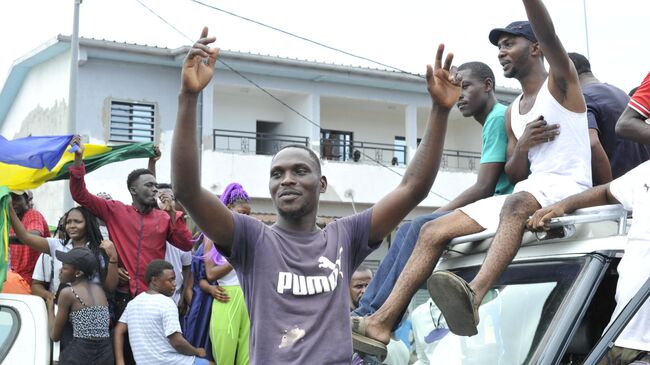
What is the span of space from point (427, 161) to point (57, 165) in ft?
17.4

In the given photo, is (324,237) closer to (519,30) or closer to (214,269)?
(519,30)

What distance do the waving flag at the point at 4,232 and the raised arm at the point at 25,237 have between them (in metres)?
0.17

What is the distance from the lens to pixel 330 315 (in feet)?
10.5

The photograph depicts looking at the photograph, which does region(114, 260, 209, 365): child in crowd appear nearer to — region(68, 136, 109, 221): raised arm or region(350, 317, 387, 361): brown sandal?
region(68, 136, 109, 221): raised arm

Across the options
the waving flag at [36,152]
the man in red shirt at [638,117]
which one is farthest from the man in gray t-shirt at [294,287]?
the waving flag at [36,152]

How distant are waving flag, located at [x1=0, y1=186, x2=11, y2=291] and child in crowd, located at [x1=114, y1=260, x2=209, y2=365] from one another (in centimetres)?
90

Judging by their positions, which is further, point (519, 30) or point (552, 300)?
point (519, 30)

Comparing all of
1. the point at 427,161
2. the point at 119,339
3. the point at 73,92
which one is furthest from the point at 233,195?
the point at 73,92

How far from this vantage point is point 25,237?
717 centimetres

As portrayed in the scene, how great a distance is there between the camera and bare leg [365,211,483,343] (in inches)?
166

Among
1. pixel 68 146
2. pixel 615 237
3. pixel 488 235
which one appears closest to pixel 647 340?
pixel 615 237

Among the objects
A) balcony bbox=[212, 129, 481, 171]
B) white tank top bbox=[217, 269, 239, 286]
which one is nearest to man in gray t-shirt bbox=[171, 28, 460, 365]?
white tank top bbox=[217, 269, 239, 286]

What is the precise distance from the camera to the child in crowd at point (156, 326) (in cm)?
680

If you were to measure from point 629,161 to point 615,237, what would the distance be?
1709 mm
